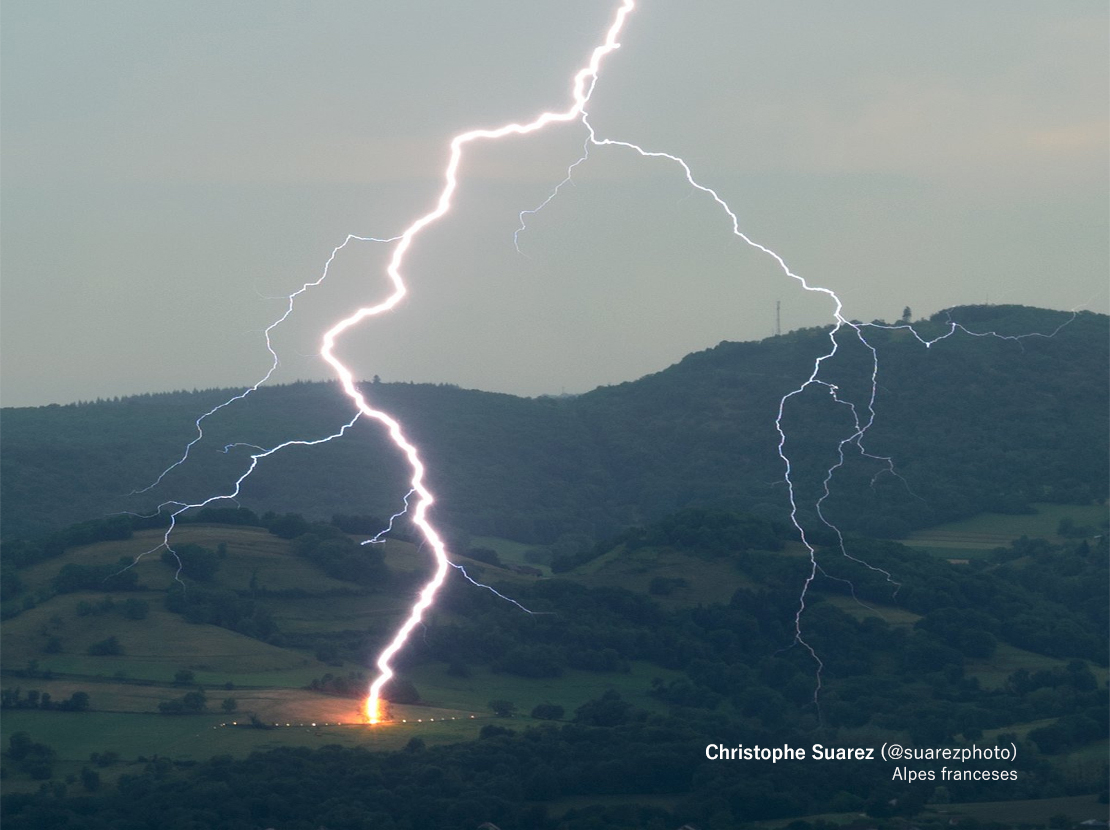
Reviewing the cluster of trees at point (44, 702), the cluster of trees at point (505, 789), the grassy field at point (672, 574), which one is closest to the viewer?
the cluster of trees at point (505, 789)

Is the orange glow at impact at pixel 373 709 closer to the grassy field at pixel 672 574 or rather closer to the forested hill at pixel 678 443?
the grassy field at pixel 672 574

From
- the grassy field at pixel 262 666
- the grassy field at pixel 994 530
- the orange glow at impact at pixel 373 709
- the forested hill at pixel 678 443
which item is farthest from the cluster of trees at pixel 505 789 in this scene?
the forested hill at pixel 678 443

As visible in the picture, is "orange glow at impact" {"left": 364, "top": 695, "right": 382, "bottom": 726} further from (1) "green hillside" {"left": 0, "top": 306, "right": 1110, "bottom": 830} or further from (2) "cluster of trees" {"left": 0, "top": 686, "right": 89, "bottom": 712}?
(2) "cluster of trees" {"left": 0, "top": 686, "right": 89, "bottom": 712}

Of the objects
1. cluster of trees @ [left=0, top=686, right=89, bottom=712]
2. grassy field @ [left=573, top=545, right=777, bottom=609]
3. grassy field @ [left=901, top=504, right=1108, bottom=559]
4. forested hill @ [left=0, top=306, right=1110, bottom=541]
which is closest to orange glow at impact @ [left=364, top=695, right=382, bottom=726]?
cluster of trees @ [left=0, top=686, right=89, bottom=712]

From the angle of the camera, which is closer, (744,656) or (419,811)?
(419,811)

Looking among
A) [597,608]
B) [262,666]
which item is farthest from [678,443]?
[262,666]

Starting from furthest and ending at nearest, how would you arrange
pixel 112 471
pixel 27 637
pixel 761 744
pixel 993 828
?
pixel 112 471 < pixel 27 637 < pixel 761 744 < pixel 993 828

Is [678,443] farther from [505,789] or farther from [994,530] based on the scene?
[505,789]

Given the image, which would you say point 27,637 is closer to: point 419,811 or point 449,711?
point 449,711

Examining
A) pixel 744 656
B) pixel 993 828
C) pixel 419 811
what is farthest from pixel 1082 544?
pixel 419 811
